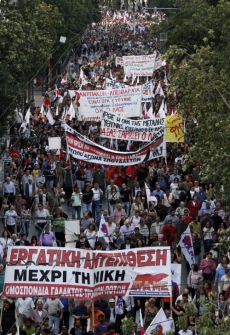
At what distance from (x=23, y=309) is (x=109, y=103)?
59.1 feet

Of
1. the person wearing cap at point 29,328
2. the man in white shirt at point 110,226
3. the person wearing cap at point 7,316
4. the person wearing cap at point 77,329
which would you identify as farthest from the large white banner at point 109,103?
the person wearing cap at point 29,328

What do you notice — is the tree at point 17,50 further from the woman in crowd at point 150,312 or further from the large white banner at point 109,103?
the woman in crowd at point 150,312

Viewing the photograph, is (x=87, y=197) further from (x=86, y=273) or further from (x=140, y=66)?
(x=140, y=66)

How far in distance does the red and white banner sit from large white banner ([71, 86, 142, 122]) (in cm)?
1831

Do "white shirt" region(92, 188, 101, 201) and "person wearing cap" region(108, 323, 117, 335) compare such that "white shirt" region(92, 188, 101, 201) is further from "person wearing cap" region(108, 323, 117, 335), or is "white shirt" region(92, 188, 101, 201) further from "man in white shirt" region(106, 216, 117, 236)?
"person wearing cap" region(108, 323, 117, 335)

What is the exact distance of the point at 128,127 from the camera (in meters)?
32.3

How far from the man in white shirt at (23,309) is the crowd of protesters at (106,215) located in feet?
0.05

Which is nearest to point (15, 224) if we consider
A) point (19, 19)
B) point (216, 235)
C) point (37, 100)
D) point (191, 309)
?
point (216, 235)

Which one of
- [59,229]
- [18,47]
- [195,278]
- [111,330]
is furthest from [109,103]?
[111,330]

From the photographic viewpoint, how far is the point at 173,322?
19172mm

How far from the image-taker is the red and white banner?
1906cm

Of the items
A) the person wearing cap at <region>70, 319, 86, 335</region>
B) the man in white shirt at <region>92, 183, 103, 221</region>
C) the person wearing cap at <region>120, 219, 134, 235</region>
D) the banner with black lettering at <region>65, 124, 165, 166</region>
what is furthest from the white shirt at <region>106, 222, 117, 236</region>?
the person wearing cap at <region>70, 319, 86, 335</region>

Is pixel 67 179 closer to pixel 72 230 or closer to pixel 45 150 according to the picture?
pixel 45 150

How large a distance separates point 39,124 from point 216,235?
16814 mm
